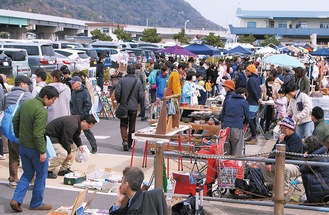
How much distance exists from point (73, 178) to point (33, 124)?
221cm

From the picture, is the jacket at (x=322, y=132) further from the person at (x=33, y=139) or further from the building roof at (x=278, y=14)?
the building roof at (x=278, y=14)

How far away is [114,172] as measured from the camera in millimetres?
10242

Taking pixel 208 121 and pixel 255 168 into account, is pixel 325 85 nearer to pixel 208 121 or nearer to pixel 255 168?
pixel 208 121

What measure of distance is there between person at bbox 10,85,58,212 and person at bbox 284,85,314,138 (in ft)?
17.8

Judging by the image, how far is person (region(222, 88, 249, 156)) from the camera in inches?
397

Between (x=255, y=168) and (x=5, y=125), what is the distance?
407 cm

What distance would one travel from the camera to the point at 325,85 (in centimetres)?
2448

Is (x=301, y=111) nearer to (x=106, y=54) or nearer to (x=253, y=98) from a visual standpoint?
(x=253, y=98)

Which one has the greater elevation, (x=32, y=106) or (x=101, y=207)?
(x=32, y=106)

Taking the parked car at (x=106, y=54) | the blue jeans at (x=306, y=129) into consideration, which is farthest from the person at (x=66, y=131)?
the parked car at (x=106, y=54)

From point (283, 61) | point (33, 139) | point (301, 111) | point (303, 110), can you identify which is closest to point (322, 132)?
point (303, 110)

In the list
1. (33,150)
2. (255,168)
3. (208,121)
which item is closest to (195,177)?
(255,168)

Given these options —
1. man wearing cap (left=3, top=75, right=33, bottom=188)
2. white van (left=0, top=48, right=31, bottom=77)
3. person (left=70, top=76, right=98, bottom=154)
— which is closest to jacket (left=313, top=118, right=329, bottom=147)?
person (left=70, top=76, right=98, bottom=154)

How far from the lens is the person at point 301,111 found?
11.0 meters
